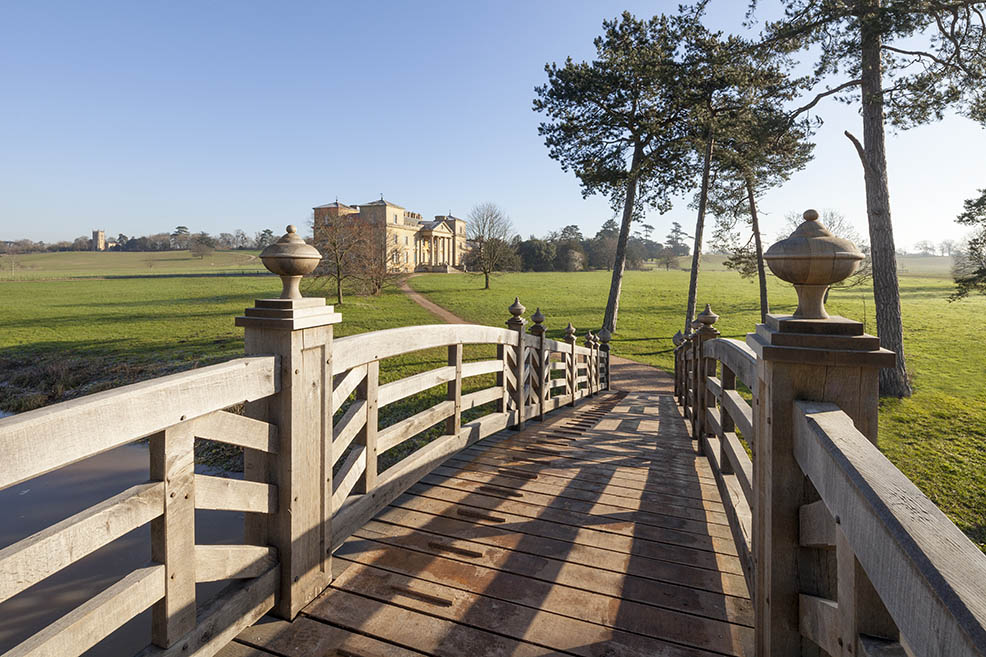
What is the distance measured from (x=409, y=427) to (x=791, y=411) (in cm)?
242

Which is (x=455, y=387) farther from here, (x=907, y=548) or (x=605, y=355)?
(x=605, y=355)

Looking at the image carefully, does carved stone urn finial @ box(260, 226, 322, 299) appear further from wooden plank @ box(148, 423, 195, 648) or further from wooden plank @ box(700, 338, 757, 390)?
wooden plank @ box(700, 338, 757, 390)

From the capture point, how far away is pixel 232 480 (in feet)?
6.68

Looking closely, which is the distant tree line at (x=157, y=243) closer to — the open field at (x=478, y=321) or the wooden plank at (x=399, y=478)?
the open field at (x=478, y=321)

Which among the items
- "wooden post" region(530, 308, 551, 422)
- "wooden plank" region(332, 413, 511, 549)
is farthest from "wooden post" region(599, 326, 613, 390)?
"wooden plank" region(332, 413, 511, 549)

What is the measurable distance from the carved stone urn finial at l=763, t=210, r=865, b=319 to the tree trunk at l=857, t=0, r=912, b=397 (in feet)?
37.0

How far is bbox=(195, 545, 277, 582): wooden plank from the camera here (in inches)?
73.4

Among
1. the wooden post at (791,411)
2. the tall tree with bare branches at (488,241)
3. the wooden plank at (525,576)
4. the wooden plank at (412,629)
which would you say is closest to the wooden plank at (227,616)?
the wooden plank at (412,629)

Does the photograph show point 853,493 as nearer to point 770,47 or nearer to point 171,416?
point 171,416

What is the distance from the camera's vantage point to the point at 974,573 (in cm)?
73

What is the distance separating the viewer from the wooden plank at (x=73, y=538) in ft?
3.98

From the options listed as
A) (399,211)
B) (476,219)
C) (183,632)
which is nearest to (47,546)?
(183,632)

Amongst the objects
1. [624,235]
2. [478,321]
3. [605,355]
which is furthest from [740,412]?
[478,321]

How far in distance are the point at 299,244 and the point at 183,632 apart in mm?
1527
